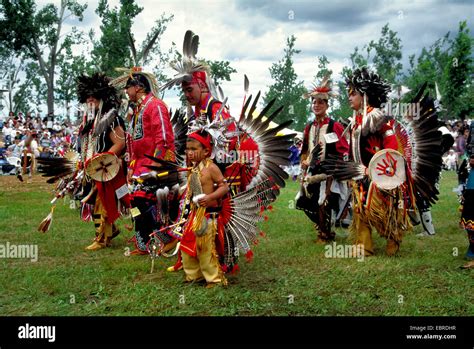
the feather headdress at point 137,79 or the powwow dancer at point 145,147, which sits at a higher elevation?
the feather headdress at point 137,79

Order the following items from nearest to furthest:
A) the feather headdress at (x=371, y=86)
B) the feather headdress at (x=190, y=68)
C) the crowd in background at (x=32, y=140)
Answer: the feather headdress at (x=190, y=68)
the feather headdress at (x=371, y=86)
the crowd in background at (x=32, y=140)

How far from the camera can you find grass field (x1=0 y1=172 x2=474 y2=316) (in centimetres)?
436

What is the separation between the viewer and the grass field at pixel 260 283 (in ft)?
14.3

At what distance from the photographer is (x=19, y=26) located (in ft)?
78.5

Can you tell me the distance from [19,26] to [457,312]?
2427cm

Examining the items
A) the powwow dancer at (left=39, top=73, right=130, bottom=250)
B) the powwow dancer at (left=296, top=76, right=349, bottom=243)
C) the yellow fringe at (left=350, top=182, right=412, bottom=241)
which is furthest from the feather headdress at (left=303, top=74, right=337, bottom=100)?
the powwow dancer at (left=39, top=73, right=130, bottom=250)

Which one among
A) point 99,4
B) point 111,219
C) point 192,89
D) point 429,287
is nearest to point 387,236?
point 429,287

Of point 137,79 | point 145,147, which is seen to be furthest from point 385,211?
point 137,79

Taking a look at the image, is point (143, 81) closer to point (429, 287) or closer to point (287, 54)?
point (429, 287)

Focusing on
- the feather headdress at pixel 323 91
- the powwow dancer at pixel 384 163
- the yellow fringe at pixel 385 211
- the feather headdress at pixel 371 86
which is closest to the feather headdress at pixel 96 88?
the feather headdress at pixel 323 91

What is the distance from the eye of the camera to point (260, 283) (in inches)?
201

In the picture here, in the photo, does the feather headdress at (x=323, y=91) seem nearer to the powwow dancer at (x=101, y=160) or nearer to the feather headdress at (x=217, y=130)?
the feather headdress at (x=217, y=130)

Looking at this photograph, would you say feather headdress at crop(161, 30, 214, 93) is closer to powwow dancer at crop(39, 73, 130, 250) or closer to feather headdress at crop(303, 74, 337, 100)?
powwow dancer at crop(39, 73, 130, 250)

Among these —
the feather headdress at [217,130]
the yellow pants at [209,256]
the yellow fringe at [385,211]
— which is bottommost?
the yellow pants at [209,256]
